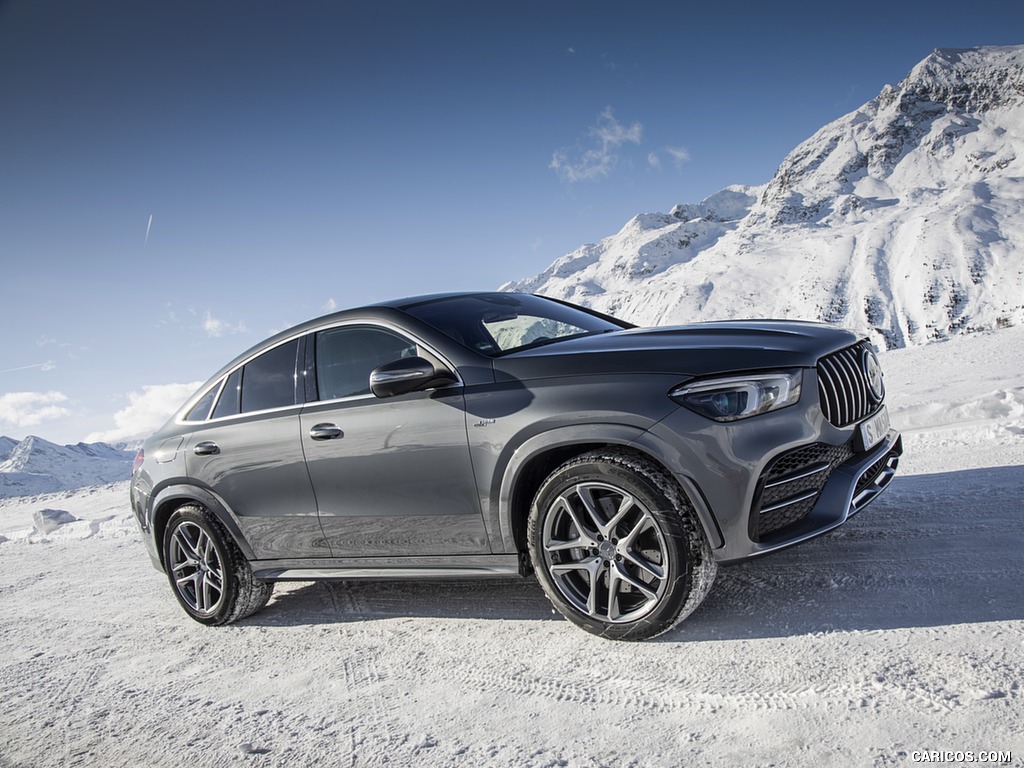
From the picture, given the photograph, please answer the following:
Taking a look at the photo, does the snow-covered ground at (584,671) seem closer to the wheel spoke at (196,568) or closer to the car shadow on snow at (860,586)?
the car shadow on snow at (860,586)

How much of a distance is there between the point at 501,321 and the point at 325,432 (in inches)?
44.6

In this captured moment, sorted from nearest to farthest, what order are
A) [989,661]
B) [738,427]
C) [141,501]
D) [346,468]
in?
[989,661], [738,427], [346,468], [141,501]

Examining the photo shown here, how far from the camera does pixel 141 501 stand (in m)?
5.04

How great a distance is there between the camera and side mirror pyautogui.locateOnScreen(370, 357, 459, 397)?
136 inches

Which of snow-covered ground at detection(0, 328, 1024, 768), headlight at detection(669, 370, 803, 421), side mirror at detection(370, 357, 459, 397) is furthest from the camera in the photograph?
side mirror at detection(370, 357, 459, 397)

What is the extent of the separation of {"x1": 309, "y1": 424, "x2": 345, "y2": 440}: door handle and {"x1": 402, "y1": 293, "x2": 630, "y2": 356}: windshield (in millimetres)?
743

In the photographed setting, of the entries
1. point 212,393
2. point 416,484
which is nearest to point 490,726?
point 416,484

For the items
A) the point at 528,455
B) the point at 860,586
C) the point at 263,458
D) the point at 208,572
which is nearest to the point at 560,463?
the point at 528,455

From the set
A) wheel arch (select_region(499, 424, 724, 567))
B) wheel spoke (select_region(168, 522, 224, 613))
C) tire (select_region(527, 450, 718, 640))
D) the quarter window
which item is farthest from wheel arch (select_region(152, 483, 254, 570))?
tire (select_region(527, 450, 718, 640))

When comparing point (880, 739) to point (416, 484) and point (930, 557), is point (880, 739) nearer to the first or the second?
point (930, 557)

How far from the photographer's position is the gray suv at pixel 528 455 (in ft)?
9.80

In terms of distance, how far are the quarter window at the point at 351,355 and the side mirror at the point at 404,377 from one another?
345 millimetres

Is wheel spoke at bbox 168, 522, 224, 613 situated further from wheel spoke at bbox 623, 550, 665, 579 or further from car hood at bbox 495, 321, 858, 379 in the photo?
wheel spoke at bbox 623, 550, 665, 579

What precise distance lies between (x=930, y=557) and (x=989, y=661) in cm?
109
